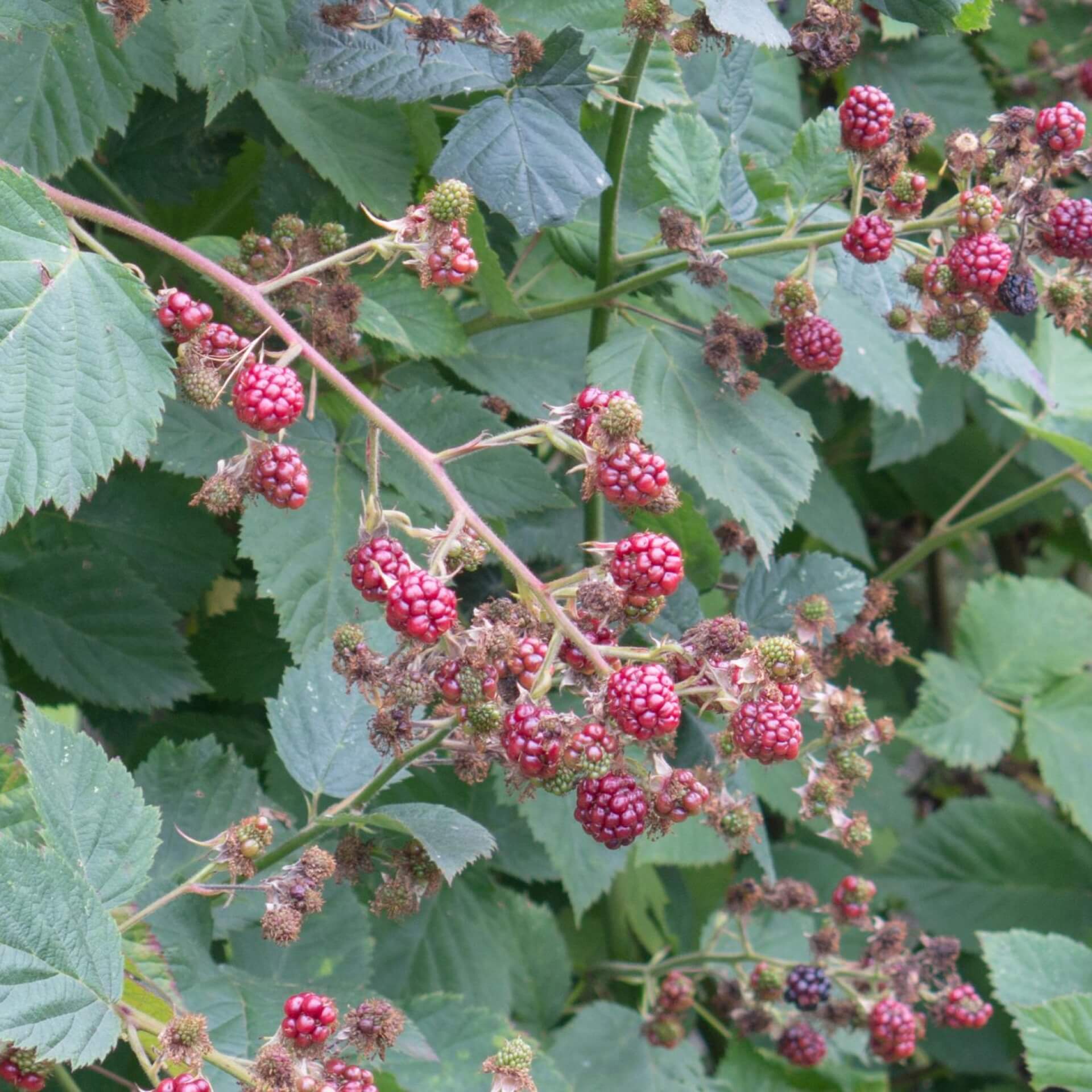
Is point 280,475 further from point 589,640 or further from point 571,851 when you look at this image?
point 571,851

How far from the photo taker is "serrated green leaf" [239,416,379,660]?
1.58 metres

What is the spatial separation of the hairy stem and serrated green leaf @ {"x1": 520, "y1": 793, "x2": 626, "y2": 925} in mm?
789

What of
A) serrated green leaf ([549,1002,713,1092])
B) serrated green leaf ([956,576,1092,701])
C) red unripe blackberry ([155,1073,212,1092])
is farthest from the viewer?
serrated green leaf ([956,576,1092,701])

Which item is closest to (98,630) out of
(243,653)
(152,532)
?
(152,532)

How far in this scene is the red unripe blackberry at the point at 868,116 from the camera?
4.91 feet

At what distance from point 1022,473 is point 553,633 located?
9.15 feet

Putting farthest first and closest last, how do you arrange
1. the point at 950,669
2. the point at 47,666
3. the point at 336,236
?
the point at 950,669
the point at 47,666
the point at 336,236

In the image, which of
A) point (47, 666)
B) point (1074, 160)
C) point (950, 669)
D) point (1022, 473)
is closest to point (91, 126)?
point (47, 666)

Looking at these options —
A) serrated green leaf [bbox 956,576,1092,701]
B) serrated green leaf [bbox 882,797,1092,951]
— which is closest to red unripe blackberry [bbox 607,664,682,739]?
serrated green leaf [bbox 956,576,1092,701]

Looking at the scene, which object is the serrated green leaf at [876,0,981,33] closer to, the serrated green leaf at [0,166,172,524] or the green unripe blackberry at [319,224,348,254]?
the green unripe blackberry at [319,224,348,254]

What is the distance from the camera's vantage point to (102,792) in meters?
1.21

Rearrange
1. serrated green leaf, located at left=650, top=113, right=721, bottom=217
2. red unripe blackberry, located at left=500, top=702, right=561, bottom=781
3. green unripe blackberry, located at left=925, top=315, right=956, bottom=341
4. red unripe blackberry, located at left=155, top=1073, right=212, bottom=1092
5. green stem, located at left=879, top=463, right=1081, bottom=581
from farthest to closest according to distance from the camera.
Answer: green stem, located at left=879, top=463, right=1081, bottom=581, serrated green leaf, located at left=650, top=113, right=721, bottom=217, green unripe blackberry, located at left=925, top=315, right=956, bottom=341, red unripe blackberry, located at left=500, top=702, right=561, bottom=781, red unripe blackberry, located at left=155, top=1073, right=212, bottom=1092

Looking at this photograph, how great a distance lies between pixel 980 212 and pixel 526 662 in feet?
2.64

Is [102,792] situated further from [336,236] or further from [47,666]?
[336,236]
